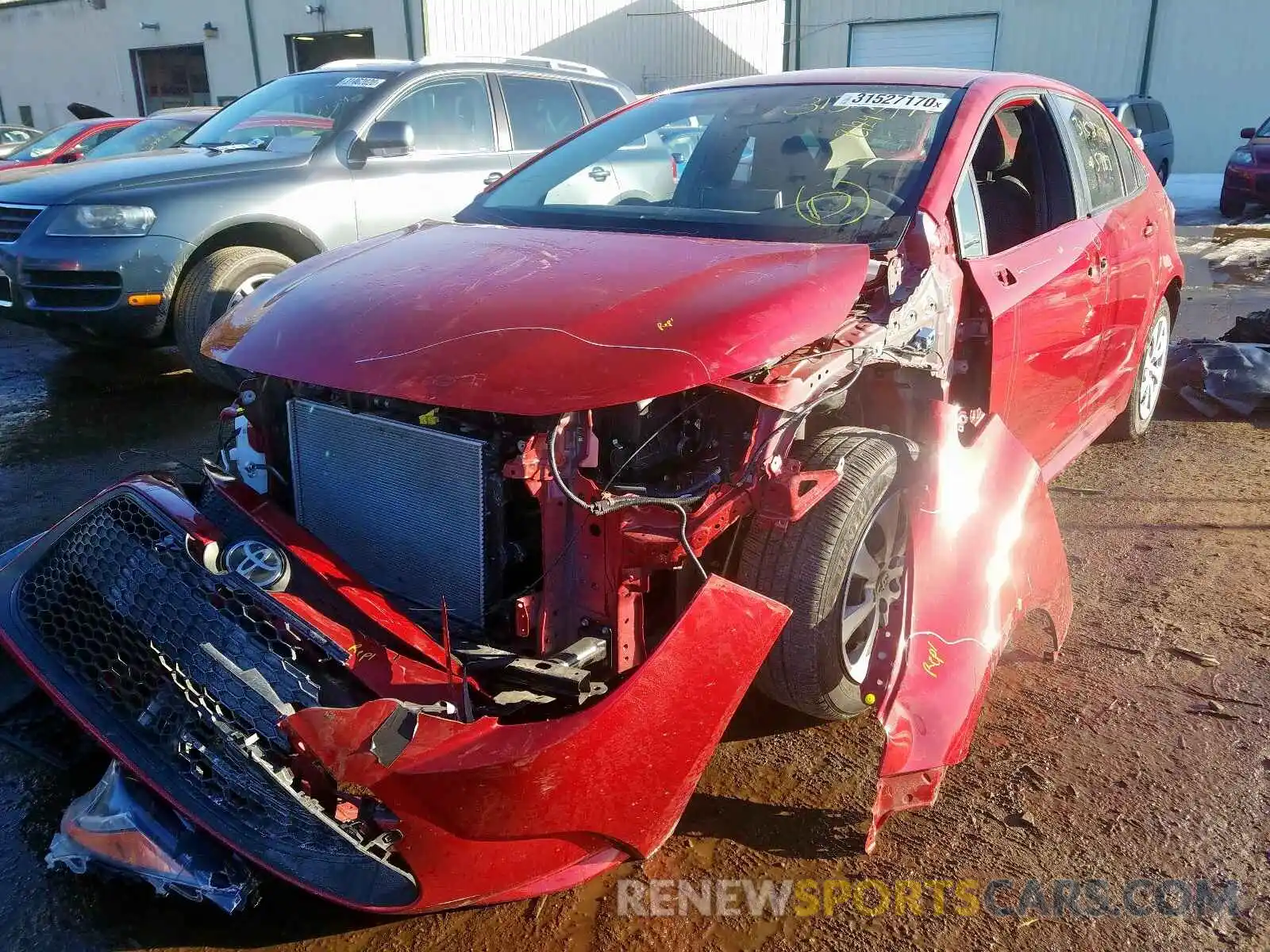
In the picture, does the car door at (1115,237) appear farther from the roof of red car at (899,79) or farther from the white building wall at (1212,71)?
the white building wall at (1212,71)

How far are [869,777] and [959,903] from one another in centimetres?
46

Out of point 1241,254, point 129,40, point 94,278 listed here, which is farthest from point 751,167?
point 129,40

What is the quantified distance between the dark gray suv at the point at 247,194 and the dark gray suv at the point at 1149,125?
39.3 ft

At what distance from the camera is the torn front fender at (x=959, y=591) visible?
2305 mm

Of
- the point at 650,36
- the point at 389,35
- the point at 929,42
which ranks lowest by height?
the point at 929,42

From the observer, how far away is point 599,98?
7.40 metres

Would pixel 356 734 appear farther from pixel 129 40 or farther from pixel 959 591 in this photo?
pixel 129 40

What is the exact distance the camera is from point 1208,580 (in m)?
3.67

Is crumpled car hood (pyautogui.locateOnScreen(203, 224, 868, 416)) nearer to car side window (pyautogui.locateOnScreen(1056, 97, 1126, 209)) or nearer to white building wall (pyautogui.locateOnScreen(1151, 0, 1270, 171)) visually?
car side window (pyautogui.locateOnScreen(1056, 97, 1126, 209))

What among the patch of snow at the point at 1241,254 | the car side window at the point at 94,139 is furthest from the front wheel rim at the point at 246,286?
the patch of snow at the point at 1241,254

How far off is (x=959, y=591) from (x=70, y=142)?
42.0 ft

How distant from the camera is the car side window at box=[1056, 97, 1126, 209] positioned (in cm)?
390

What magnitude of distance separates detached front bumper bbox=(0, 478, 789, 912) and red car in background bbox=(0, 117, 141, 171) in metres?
10.9

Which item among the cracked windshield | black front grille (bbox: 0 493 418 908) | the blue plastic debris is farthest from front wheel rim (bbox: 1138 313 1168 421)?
the blue plastic debris
